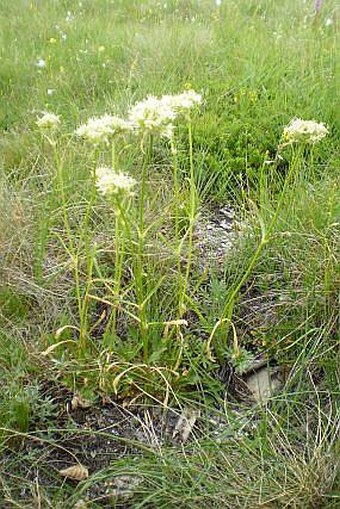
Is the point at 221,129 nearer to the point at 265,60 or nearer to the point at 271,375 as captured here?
Answer: the point at 265,60

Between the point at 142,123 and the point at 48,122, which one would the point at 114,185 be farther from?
the point at 48,122

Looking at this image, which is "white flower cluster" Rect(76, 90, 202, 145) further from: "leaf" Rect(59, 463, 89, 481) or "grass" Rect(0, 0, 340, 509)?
"leaf" Rect(59, 463, 89, 481)

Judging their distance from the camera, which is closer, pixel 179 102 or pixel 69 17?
pixel 179 102

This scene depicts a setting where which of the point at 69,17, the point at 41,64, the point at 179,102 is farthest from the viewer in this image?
the point at 69,17

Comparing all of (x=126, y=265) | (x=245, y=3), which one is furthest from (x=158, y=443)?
(x=245, y=3)

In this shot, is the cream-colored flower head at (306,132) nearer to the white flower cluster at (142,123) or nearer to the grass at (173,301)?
the grass at (173,301)

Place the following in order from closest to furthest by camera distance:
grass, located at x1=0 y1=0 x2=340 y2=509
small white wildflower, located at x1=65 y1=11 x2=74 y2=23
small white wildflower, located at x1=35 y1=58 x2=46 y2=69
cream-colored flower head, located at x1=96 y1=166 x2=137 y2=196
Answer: cream-colored flower head, located at x1=96 y1=166 x2=137 y2=196, grass, located at x1=0 y1=0 x2=340 y2=509, small white wildflower, located at x1=35 y1=58 x2=46 y2=69, small white wildflower, located at x1=65 y1=11 x2=74 y2=23

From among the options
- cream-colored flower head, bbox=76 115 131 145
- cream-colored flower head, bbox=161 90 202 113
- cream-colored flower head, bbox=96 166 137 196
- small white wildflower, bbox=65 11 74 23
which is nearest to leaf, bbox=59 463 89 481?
cream-colored flower head, bbox=96 166 137 196

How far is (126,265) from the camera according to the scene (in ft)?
8.59

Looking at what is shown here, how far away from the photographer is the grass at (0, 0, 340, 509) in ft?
6.09

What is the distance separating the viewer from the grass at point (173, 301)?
1857 mm

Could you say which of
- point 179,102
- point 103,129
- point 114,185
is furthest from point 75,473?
point 179,102

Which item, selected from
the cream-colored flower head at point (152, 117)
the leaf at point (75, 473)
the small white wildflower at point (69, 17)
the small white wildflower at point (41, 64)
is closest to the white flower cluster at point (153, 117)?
the cream-colored flower head at point (152, 117)

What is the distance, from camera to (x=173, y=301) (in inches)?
96.8
